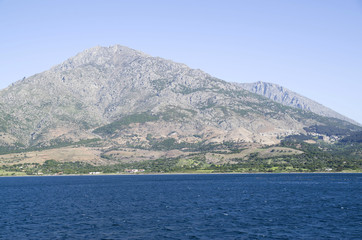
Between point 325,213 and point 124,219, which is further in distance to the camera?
point 325,213

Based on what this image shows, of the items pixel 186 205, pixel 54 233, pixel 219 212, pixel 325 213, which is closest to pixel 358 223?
pixel 325 213

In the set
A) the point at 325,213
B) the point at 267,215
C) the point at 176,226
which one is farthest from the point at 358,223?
the point at 176,226

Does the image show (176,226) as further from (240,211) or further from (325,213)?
(325,213)

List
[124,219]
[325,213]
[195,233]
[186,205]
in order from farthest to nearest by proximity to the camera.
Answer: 1. [186,205]
2. [325,213]
3. [124,219]
4. [195,233]

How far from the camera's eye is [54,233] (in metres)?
87.9

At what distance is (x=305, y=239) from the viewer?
7844cm

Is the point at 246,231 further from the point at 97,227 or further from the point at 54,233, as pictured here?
the point at 54,233

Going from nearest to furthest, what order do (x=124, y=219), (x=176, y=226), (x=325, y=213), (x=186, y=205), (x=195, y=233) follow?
(x=195, y=233)
(x=176, y=226)
(x=124, y=219)
(x=325, y=213)
(x=186, y=205)

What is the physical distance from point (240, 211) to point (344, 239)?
137 feet

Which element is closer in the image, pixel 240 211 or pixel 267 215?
pixel 267 215

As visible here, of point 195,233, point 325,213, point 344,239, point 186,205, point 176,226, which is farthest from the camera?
point 186,205

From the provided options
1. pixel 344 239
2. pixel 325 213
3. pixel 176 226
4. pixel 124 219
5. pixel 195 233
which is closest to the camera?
pixel 344 239

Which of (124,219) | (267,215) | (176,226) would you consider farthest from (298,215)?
(124,219)

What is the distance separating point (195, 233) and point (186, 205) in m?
49.3
